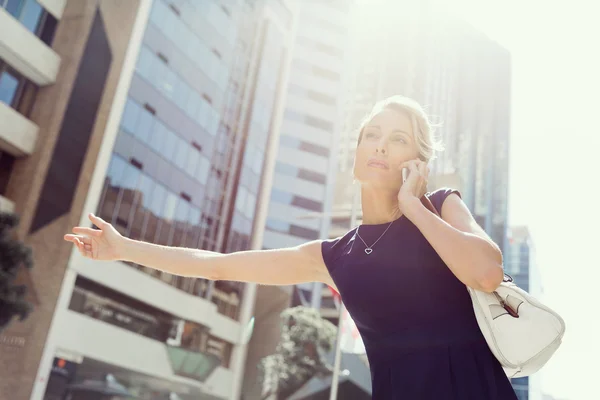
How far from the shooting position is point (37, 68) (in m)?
23.4

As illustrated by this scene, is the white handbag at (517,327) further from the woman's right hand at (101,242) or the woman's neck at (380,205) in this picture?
the woman's right hand at (101,242)

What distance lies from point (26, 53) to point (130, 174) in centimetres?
756

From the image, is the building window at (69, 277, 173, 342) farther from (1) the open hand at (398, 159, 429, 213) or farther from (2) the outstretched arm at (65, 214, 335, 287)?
(1) the open hand at (398, 159, 429, 213)

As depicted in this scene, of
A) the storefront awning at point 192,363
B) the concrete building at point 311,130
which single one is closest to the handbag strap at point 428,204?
the storefront awning at point 192,363

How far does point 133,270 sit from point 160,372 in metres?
6.05

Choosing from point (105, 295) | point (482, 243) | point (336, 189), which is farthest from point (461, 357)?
point (336, 189)

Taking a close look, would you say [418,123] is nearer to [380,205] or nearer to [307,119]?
[380,205]

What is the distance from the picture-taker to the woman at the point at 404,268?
1442mm

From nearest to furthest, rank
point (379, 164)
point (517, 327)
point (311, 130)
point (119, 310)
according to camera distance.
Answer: point (517, 327), point (379, 164), point (119, 310), point (311, 130)

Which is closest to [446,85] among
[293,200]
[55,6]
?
[293,200]

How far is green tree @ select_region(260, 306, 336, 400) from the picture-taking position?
33688mm

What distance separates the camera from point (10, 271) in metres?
15.8

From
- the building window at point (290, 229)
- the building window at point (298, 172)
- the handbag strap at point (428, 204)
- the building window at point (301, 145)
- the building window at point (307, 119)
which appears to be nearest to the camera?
the handbag strap at point (428, 204)

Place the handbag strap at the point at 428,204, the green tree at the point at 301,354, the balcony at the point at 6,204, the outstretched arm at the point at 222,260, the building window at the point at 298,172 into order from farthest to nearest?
the building window at the point at 298,172 → the green tree at the point at 301,354 → the balcony at the point at 6,204 → the outstretched arm at the point at 222,260 → the handbag strap at the point at 428,204
